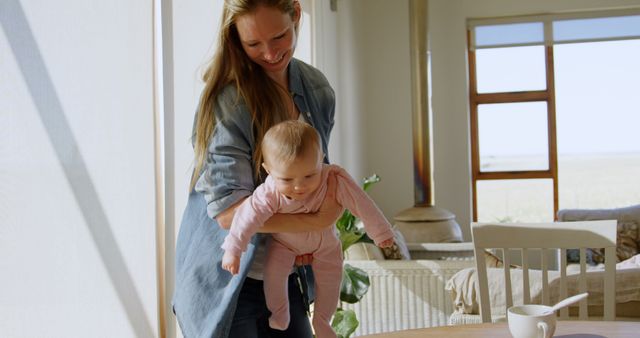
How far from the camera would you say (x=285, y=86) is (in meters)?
1.30

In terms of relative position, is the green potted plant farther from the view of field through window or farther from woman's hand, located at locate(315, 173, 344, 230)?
the view of field through window

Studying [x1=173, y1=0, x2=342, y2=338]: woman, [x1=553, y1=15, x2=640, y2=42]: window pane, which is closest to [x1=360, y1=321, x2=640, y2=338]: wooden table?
[x1=173, y1=0, x2=342, y2=338]: woman

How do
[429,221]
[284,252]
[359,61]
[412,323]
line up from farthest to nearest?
[359,61]
[429,221]
[412,323]
[284,252]

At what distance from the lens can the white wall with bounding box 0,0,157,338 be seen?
1287 millimetres

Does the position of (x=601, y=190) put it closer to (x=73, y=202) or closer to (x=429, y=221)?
(x=429, y=221)

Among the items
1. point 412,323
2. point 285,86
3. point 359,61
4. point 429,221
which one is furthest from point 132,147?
point 359,61

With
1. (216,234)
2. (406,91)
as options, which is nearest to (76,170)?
(216,234)

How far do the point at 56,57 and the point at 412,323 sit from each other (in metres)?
2.30

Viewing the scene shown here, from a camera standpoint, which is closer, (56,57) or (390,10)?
(56,57)

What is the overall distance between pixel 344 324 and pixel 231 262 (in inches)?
75.2

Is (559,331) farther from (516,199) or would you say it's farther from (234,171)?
(516,199)

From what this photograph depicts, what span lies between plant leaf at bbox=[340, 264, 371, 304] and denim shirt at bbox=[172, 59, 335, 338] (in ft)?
5.72

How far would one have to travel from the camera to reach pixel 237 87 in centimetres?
119

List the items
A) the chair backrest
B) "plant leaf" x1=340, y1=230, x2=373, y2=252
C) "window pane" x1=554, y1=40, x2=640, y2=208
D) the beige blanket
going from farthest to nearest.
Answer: "window pane" x1=554, y1=40, x2=640, y2=208 < "plant leaf" x1=340, y1=230, x2=373, y2=252 < the beige blanket < the chair backrest
